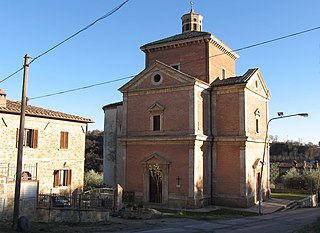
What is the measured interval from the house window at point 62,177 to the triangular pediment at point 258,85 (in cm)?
1636

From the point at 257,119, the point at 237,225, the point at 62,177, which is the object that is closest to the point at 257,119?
the point at 257,119

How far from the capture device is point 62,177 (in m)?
27.2

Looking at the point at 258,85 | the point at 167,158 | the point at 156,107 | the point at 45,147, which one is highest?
the point at 258,85

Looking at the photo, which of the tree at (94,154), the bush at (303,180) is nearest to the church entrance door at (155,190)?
the bush at (303,180)

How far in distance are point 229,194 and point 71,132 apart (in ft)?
45.3

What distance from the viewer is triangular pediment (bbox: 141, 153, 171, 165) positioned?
26688mm

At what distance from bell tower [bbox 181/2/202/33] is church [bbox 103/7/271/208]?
4714 mm

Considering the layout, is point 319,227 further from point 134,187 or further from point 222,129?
point 134,187

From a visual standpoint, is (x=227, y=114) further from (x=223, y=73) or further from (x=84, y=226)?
(x=84, y=226)

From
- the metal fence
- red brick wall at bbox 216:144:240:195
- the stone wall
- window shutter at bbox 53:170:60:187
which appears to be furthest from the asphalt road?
the stone wall

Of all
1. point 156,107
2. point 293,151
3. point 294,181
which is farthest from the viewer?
point 293,151

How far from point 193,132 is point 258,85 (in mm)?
8759

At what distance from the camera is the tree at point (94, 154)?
2471 inches

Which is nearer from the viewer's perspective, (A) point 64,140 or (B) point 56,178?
(B) point 56,178
